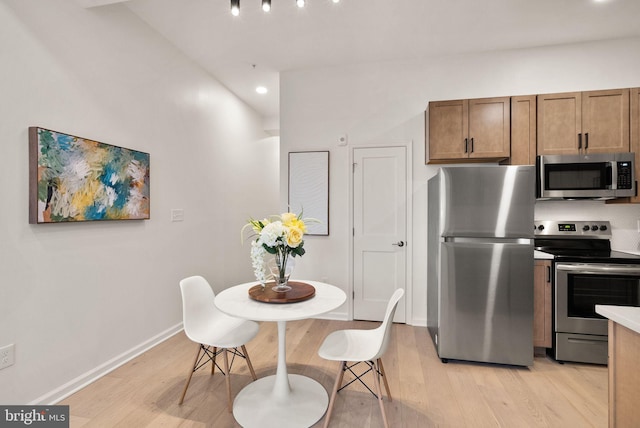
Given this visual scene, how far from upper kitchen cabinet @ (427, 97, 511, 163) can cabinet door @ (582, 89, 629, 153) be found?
640 millimetres

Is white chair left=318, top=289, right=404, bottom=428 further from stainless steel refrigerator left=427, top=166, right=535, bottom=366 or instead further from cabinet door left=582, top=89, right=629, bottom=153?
cabinet door left=582, top=89, right=629, bottom=153

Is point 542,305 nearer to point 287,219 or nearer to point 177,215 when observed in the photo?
point 287,219

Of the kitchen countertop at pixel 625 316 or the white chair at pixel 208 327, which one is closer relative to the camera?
the kitchen countertop at pixel 625 316

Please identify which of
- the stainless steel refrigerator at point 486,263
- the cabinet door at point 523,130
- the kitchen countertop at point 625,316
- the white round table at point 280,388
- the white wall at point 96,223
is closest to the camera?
the kitchen countertop at point 625,316

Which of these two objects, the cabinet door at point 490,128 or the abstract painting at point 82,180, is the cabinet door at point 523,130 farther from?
the abstract painting at point 82,180

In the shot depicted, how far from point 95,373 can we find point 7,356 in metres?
0.64

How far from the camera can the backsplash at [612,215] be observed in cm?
295

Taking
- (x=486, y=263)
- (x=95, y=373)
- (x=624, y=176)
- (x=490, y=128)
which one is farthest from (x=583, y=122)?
(x=95, y=373)

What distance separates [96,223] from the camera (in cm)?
229

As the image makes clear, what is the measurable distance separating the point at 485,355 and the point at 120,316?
9.90 feet

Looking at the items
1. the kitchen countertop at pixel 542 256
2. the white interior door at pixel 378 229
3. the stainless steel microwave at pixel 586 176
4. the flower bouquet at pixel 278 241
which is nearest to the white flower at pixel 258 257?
the flower bouquet at pixel 278 241

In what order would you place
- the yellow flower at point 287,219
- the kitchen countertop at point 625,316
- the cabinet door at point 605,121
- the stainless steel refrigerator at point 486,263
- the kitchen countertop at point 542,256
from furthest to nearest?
the cabinet door at point 605,121 < the kitchen countertop at point 542,256 < the stainless steel refrigerator at point 486,263 < the yellow flower at point 287,219 < the kitchen countertop at point 625,316

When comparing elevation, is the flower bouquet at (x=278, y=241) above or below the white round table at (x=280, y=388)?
above

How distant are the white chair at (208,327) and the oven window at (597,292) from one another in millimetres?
2603
